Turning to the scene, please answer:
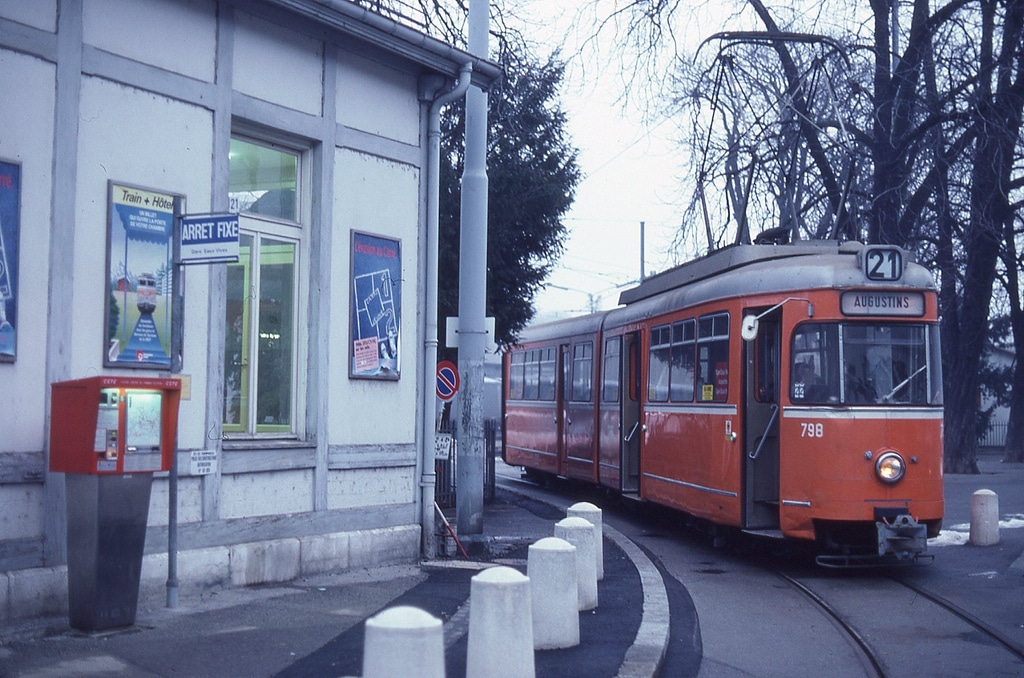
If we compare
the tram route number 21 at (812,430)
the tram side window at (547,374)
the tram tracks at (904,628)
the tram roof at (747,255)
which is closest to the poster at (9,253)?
the tram tracks at (904,628)

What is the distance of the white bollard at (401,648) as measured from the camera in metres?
A: 5.35

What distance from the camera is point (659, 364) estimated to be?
16031mm

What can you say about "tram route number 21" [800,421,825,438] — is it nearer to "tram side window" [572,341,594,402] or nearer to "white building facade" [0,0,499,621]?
"white building facade" [0,0,499,621]

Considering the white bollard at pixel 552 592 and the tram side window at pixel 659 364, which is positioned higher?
the tram side window at pixel 659 364

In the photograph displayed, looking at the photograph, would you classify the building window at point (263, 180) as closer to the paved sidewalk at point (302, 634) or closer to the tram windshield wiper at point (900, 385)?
the paved sidewalk at point (302, 634)

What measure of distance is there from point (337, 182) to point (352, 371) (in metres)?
1.82

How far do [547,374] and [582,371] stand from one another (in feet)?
7.69

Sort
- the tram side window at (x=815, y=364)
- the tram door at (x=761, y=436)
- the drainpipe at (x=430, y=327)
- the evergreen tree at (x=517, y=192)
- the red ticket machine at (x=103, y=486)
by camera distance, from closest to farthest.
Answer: the red ticket machine at (x=103, y=486) → the tram side window at (x=815, y=364) → the drainpipe at (x=430, y=327) → the tram door at (x=761, y=436) → the evergreen tree at (x=517, y=192)

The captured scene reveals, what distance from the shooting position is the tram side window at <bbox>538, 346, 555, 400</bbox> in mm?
22531

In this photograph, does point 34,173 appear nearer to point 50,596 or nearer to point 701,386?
point 50,596

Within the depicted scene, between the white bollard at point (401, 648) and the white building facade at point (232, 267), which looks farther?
the white building facade at point (232, 267)

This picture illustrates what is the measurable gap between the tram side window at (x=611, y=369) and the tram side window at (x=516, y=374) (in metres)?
5.77

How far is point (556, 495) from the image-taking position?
77.2 ft

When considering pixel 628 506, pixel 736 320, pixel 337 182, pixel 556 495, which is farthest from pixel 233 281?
pixel 556 495
